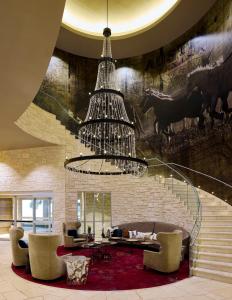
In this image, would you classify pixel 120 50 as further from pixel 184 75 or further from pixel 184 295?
pixel 184 295

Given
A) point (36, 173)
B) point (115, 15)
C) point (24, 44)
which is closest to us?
point (24, 44)

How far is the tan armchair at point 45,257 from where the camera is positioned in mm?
6441

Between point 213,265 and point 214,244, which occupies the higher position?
point 214,244

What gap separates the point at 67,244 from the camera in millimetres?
10469

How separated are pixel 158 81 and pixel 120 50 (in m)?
2.71

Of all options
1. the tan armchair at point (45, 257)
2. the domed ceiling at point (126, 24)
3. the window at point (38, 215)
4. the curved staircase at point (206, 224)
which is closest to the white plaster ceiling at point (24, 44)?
the tan armchair at point (45, 257)

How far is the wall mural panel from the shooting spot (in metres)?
10.4

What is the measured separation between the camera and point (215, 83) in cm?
1088

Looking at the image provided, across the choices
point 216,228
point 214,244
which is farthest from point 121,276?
point 216,228

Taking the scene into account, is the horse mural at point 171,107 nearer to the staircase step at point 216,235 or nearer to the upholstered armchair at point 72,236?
the staircase step at point 216,235

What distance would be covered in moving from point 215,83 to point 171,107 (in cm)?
271

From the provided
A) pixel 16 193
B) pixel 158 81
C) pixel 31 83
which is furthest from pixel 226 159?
pixel 16 193

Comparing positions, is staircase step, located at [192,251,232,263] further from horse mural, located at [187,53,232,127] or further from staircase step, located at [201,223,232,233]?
horse mural, located at [187,53,232,127]

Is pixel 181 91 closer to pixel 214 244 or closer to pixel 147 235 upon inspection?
pixel 147 235
